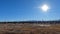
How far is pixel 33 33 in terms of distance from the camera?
26.4m

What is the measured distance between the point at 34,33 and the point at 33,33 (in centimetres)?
22

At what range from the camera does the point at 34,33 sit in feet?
86.3
